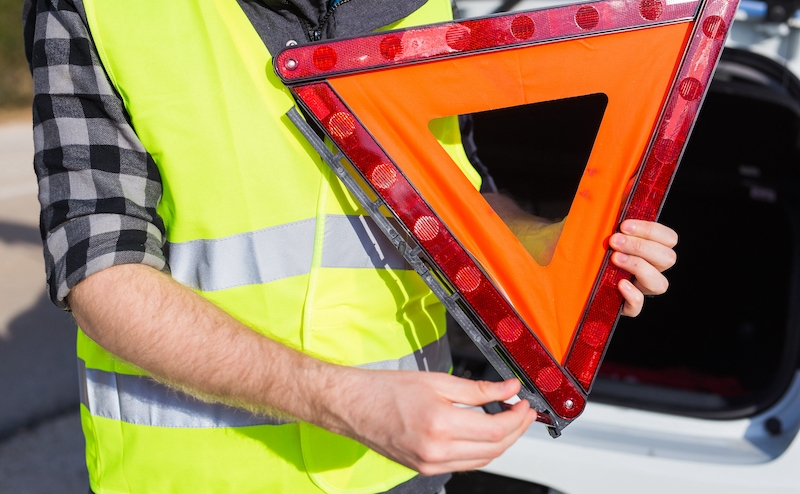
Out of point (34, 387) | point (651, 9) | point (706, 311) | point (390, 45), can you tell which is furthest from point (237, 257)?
point (706, 311)

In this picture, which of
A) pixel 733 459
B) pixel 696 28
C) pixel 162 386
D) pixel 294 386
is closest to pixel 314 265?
pixel 294 386

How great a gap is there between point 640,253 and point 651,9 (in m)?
Result: 0.39

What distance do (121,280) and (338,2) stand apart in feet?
1.81

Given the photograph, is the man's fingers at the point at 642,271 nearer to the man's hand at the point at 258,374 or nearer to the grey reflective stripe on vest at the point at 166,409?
the man's hand at the point at 258,374

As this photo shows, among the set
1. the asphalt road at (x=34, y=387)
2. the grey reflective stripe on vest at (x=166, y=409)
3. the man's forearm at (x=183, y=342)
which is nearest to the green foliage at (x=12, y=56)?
the asphalt road at (x=34, y=387)

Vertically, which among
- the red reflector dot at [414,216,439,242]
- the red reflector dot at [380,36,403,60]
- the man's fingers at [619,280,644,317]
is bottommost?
the man's fingers at [619,280,644,317]

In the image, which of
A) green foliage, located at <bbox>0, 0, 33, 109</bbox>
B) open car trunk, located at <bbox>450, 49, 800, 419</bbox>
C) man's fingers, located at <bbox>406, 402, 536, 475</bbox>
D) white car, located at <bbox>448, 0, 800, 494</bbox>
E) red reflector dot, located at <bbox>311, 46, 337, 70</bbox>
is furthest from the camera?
green foliage, located at <bbox>0, 0, 33, 109</bbox>

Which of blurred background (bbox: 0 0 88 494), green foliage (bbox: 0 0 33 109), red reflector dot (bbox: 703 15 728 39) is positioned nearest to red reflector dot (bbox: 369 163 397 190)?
red reflector dot (bbox: 703 15 728 39)

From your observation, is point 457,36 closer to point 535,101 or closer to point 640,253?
point 535,101

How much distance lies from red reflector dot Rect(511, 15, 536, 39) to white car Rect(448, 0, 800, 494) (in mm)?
338

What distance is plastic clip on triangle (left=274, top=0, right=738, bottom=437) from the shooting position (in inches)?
42.3

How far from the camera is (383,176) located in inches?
42.6

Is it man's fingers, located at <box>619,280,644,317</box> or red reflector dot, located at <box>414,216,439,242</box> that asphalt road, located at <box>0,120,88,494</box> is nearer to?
red reflector dot, located at <box>414,216,439,242</box>

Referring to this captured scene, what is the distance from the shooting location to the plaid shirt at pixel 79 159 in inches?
38.5
